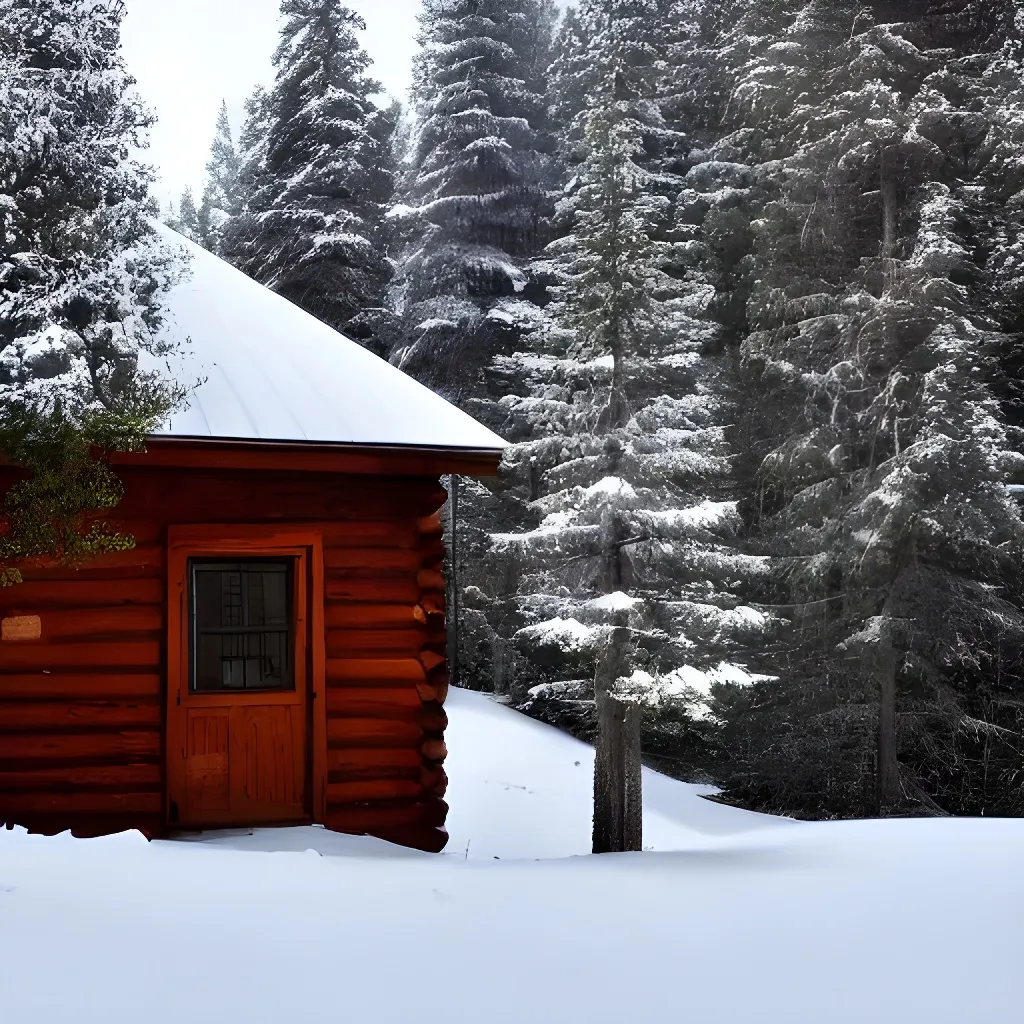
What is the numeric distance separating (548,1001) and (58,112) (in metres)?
6.09

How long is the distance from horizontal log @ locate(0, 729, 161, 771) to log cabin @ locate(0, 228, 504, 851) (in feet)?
0.04

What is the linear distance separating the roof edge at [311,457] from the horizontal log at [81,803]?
2497 millimetres

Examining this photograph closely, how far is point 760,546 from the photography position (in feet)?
54.3

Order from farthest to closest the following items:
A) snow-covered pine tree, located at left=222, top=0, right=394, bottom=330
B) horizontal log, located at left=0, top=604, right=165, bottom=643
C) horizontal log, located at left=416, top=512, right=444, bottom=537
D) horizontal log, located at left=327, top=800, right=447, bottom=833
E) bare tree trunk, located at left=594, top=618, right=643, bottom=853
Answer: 1. snow-covered pine tree, located at left=222, top=0, right=394, bottom=330
2. bare tree trunk, located at left=594, top=618, right=643, bottom=853
3. horizontal log, located at left=416, top=512, right=444, bottom=537
4. horizontal log, located at left=327, top=800, right=447, bottom=833
5. horizontal log, located at left=0, top=604, right=165, bottom=643

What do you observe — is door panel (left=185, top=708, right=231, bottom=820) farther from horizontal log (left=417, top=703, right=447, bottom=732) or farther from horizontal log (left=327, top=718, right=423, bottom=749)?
horizontal log (left=417, top=703, right=447, bottom=732)

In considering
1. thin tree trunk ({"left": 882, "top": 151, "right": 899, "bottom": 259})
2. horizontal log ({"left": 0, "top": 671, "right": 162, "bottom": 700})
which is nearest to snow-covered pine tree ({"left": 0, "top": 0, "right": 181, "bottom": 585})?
horizontal log ({"left": 0, "top": 671, "right": 162, "bottom": 700})

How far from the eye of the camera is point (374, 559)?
8.69 metres

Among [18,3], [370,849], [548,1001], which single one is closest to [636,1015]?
[548,1001]

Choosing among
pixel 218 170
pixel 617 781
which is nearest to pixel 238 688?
pixel 617 781

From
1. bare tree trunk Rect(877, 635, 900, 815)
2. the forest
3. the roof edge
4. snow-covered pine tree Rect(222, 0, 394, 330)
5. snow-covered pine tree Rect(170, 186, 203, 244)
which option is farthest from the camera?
snow-covered pine tree Rect(170, 186, 203, 244)

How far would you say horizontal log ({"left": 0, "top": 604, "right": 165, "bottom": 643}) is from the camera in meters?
8.12

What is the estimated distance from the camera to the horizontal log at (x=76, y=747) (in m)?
8.04

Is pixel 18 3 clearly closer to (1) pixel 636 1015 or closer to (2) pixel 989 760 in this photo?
(1) pixel 636 1015

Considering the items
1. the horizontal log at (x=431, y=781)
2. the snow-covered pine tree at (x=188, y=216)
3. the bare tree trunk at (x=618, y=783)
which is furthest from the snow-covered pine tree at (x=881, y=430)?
the snow-covered pine tree at (x=188, y=216)
